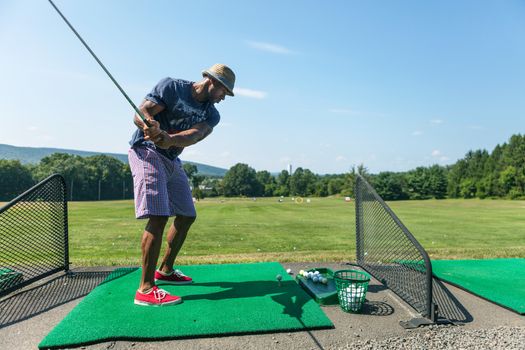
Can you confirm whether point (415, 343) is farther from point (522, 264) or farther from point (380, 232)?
point (522, 264)

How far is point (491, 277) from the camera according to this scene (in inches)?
192

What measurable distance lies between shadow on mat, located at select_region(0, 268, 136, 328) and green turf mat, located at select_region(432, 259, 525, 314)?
4246 millimetres

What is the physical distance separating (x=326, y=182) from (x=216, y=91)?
8831 centimetres

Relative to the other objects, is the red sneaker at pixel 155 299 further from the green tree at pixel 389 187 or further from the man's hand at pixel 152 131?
the green tree at pixel 389 187

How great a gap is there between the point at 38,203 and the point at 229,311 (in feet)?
9.98

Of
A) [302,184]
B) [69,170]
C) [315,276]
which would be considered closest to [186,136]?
[315,276]

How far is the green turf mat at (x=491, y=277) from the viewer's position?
3.96 m

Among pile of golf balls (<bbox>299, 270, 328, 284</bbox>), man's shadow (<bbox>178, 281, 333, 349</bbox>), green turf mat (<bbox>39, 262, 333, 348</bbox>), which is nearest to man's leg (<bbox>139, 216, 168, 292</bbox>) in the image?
green turf mat (<bbox>39, 262, 333, 348</bbox>)

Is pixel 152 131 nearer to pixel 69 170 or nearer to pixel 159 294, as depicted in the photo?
pixel 159 294

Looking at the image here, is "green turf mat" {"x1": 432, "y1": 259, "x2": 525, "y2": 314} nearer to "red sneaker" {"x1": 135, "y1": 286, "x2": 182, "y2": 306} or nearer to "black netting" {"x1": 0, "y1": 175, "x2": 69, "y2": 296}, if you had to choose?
"red sneaker" {"x1": 135, "y1": 286, "x2": 182, "y2": 306}

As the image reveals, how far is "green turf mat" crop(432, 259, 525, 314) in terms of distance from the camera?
396cm

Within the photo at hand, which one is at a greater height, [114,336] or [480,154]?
[480,154]

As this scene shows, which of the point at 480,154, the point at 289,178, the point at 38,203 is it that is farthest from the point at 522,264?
the point at 289,178

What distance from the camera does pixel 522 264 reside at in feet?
18.8
